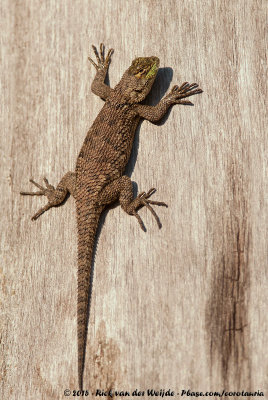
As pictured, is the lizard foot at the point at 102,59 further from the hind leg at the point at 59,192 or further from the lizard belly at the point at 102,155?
the hind leg at the point at 59,192

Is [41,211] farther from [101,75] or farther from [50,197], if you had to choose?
[101,75]

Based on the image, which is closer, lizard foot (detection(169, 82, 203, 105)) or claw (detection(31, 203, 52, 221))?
lizard foot (detection(169, 82, 203, 105))

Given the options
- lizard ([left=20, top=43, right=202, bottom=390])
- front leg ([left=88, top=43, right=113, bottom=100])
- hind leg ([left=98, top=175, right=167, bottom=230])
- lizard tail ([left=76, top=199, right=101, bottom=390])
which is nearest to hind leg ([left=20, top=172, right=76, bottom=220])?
lizard ([left=20, top=43, right=202, bottom=390])

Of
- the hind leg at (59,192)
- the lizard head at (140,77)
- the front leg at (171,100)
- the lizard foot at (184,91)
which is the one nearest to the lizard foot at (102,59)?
the lizard head at (140,77)

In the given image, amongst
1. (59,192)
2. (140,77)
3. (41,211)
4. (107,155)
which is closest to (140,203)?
(107,155)

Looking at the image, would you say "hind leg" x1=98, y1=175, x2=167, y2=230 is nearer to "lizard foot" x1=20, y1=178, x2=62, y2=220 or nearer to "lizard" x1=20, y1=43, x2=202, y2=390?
"lizard" x1=20, y1=43, x2=202, y2=390

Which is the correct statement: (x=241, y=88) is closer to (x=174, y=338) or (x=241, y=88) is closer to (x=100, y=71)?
(x=100, y=71)
